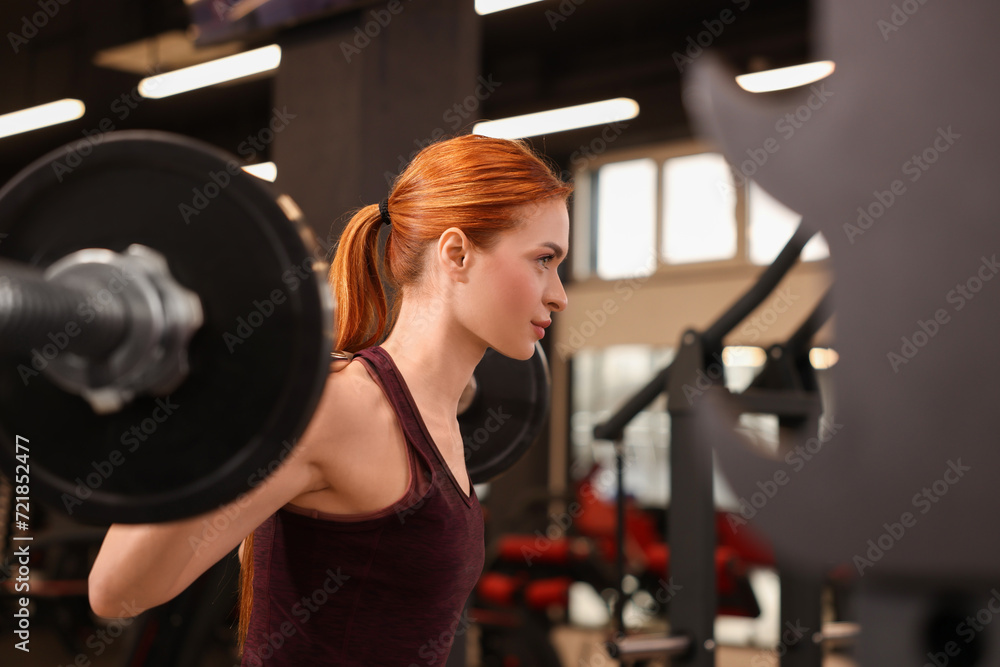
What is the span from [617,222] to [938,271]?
8.76m

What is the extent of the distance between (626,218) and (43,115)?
208 inches

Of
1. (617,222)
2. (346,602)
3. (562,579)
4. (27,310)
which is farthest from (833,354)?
(617,222)

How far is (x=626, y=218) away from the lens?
891 cm

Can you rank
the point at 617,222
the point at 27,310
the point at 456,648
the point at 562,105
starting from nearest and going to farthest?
the point at 27,310, the point at 456,648, the point at 562,105, the point at 617,222

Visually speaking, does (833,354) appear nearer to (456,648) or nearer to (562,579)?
(456,648)

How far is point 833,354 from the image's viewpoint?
0.32m
